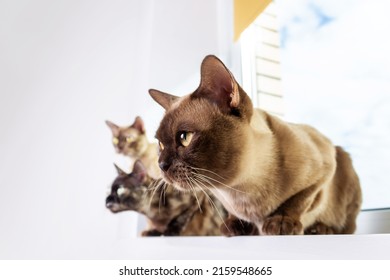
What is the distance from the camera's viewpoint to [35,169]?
156 cm

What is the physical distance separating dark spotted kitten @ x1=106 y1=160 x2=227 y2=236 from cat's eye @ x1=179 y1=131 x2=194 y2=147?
1.34ft

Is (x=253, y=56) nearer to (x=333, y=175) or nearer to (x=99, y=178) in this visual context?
(x=333, y=175)

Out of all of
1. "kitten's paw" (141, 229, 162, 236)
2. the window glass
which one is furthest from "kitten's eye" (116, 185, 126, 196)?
the window glass

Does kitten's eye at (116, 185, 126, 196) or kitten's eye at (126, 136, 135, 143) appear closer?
kitten's eye at (116, 185, 126, 196)

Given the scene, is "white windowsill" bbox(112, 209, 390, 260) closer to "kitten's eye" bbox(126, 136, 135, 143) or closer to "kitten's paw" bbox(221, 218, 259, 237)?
"kitten's paw" bbox(221, 218, 259, 237)

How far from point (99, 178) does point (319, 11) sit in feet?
3.40

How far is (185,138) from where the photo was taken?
769 mm

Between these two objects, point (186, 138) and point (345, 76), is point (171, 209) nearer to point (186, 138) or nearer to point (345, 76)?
point (186, 138)

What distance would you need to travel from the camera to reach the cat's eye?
2.50 feet

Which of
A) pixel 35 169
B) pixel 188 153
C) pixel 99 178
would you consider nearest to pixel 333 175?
pixel 188 153

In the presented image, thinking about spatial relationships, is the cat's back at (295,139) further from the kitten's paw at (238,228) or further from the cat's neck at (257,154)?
the kitten's paw at (238,228)

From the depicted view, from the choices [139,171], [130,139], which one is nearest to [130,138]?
[130,139]

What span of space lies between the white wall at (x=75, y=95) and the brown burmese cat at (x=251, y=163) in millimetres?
626

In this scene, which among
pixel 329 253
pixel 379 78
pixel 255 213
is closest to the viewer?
pixel 329 253
